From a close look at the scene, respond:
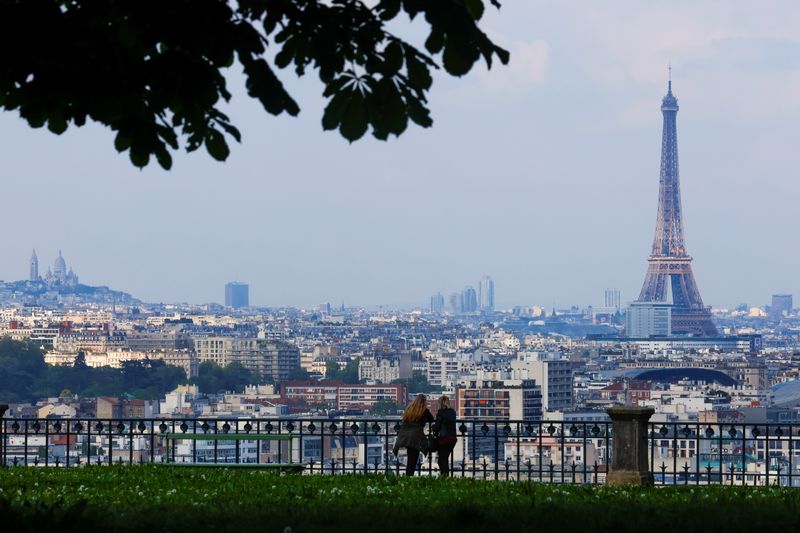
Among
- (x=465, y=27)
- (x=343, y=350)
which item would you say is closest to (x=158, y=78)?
(x=465, y=27)

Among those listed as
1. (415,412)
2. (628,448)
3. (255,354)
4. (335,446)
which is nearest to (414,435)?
(415,412)

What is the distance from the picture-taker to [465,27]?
7312 millimetres

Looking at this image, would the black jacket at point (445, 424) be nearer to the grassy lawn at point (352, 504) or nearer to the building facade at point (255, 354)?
the grassy lawn at point (352, 504)

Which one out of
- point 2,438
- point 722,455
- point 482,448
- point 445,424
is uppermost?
point 445,424

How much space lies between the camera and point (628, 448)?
1472cm

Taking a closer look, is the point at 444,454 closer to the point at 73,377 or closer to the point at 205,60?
the point at 205,60

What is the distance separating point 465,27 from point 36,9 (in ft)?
6.37

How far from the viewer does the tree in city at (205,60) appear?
7.36 metres

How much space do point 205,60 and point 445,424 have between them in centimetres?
941

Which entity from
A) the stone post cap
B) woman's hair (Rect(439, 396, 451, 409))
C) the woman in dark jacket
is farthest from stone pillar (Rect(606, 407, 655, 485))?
woman's hair (Rect(439, 396, 451, 409))

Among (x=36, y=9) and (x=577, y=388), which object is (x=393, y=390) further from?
(x=36, y=9)

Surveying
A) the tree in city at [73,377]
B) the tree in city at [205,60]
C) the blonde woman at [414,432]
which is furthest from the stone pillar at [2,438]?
the tree in city at [73,377]

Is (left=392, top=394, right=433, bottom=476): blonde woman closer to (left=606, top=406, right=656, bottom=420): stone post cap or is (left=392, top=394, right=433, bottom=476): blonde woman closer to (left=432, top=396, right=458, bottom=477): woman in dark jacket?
(left=432, top=396, right=458, bottom=477): woman in dark jacket

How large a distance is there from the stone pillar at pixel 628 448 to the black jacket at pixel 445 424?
214 cm
